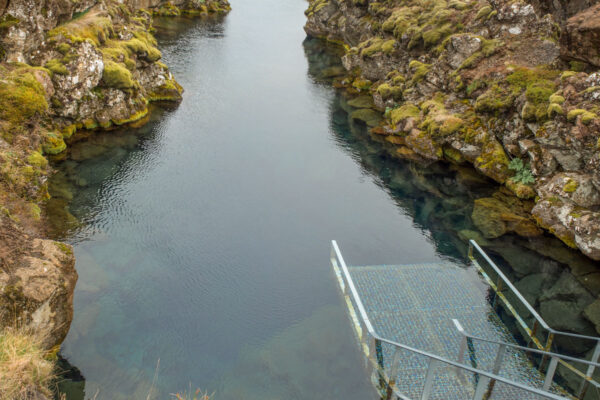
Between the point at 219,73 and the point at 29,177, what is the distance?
34.4m

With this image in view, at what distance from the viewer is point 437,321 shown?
60.4 ft

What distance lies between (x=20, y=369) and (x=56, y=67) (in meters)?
31.4

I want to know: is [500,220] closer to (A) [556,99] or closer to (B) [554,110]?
(B) [554,110]

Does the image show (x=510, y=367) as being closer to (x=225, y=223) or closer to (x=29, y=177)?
(x=225, y=223)

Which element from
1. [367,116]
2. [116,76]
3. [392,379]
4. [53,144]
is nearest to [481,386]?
[392,379]

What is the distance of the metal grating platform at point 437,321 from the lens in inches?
590

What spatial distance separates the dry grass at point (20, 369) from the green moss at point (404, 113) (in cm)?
3816

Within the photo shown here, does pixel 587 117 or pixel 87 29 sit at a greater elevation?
pixel 587 117

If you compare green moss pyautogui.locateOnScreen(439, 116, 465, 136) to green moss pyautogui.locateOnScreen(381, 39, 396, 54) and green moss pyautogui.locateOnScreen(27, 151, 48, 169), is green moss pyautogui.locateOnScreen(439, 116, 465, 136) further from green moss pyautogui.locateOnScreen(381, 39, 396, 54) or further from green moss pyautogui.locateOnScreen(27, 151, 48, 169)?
green moss pyautogui.locateOnScreen(27, 151, 48, 169)

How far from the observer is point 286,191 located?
33.5 meters

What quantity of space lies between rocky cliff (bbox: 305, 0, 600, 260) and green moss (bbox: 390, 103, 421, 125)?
0.15m

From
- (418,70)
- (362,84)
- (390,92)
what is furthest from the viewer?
(362,84)

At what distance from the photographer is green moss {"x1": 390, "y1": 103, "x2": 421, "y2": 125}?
146ft

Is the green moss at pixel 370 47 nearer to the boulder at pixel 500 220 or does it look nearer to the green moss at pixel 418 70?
the green moss at pixel 418 70
